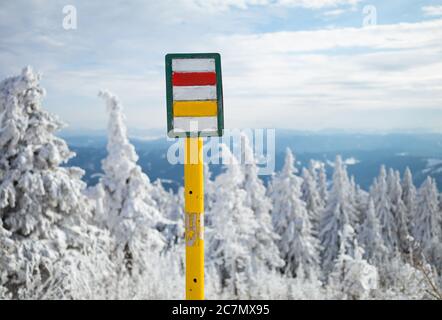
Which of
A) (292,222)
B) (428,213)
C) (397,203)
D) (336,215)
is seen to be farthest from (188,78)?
(397,203)

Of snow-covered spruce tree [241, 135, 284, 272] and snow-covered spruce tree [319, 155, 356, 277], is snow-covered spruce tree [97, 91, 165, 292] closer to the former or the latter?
snow-covered spruce tree [241, 135, 284, 272]

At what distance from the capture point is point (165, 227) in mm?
28250

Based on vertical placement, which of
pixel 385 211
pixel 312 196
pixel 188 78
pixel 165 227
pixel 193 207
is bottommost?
pixel 193 207

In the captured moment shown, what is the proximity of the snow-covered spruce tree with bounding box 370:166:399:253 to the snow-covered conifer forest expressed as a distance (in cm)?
14

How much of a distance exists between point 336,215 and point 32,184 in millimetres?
34054

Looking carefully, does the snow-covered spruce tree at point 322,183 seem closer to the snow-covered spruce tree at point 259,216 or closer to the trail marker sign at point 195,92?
the snow-covered spruce tree at point 259,216

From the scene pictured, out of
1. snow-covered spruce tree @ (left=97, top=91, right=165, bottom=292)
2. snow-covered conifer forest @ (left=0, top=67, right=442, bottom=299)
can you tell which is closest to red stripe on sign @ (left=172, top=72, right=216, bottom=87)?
snow-covered conifer forest @ (left=0, top=67, right=442, bottom=299)

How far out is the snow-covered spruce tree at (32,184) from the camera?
11.0m

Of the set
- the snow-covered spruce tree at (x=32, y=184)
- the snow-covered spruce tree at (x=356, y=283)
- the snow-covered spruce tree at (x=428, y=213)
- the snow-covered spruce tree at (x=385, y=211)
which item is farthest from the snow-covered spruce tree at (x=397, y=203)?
the snow-covered spruce tree at (x=32, y=184)

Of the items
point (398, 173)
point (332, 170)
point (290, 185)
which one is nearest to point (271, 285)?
point (290, 185)

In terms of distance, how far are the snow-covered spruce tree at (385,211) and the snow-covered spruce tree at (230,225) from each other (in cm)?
2369

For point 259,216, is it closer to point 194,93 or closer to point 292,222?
point 292,222
